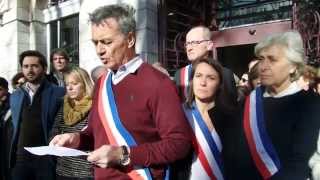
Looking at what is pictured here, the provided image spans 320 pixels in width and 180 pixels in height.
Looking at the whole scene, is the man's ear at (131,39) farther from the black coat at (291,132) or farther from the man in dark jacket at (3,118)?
the man in dark jacket at (3,118)

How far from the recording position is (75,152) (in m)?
2.32

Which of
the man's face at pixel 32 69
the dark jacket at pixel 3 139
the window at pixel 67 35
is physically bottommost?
the dark jacket at pixel 3 139

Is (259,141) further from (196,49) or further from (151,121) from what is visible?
(196,49)

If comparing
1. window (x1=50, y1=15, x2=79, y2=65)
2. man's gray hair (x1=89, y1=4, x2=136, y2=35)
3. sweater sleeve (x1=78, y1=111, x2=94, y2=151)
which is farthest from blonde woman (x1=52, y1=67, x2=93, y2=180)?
window (x1=50, y1=15, x2=79, y2=65)

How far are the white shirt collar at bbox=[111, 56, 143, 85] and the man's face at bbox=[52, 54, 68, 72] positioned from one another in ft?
10.5

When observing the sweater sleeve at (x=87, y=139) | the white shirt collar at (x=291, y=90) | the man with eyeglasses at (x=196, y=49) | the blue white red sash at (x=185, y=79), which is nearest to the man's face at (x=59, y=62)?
the man with eyeglasses at (x=196, y=49)

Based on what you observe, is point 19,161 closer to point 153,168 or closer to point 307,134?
point 153,168

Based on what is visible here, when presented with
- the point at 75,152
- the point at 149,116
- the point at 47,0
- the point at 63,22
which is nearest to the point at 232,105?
the point at 149,116

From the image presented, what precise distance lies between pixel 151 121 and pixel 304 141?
0.77m

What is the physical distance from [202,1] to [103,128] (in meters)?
5.22

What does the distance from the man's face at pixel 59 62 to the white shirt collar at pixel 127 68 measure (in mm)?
3189

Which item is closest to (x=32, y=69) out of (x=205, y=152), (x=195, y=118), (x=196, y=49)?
(x=196, y=49)

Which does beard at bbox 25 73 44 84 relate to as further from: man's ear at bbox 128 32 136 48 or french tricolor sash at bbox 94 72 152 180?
man's ear at bbox 128 32 136 48

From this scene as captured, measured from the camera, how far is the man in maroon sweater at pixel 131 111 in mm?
2197
